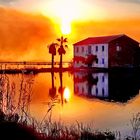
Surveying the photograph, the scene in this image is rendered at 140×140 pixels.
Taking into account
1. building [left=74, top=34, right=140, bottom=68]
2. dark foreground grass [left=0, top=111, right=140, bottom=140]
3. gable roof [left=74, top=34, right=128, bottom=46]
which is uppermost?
gable roof [left=74, top=34, right=128, bottom=46]

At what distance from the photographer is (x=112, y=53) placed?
64875mm

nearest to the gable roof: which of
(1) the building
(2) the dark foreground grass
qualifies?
(1) the building

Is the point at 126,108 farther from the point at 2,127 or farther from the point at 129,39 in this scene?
the point at 129,39

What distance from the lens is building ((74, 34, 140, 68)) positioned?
211 feet

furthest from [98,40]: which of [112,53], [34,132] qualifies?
[34,132]

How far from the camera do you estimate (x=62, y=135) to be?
10.8 metres

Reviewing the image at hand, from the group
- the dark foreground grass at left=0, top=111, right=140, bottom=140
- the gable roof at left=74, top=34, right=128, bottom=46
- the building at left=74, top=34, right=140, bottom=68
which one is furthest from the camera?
the gable roof at left=74, top=34, right=128, bottom=46

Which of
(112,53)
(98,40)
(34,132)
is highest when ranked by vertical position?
(98,40)

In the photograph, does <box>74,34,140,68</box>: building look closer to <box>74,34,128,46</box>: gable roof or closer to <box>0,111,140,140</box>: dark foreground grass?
<box>74,34,128,46</box>: gable roof

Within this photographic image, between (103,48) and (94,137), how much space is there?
5459 centimetres

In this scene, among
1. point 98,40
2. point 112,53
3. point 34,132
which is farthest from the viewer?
point 98,40

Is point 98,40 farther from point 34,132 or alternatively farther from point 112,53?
point 34,132

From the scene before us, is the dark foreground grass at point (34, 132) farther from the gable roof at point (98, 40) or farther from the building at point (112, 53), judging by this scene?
the gable roof at point (98, 40)

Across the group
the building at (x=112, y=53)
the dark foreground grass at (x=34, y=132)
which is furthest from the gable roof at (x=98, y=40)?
the dark foreground grass at (x=34, y=132)
